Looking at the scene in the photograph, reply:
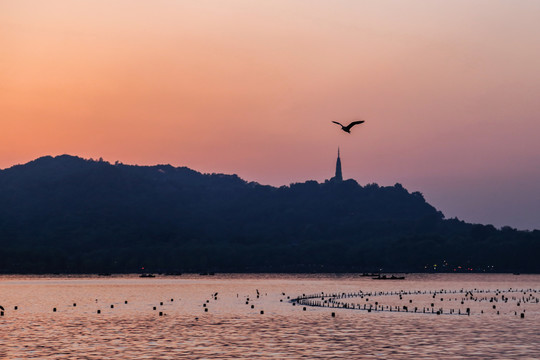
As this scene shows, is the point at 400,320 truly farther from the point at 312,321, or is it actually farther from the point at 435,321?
the point at 312,321

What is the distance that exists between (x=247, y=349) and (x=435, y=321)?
A: 1852 inches

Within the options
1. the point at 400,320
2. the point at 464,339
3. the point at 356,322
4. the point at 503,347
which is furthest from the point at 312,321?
the point at 503,347

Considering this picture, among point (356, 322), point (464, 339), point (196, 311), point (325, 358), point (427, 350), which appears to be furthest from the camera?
point (196, 311)

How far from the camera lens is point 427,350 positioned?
297 feet

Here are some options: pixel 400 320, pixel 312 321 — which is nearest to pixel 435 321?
pixel 400 320

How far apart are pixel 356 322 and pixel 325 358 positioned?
43.8m

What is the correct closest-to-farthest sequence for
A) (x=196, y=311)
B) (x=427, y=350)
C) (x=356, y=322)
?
(x=427, y=350) → (x=356, y=322) → (x=196, y=311)

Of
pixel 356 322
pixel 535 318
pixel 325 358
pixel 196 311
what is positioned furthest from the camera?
pixel 196 311

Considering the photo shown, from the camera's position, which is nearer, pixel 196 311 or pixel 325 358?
pixel 325 358

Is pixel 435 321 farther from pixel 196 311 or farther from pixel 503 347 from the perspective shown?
pixel 196 311

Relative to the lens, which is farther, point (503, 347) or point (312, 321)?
point (312, 321)

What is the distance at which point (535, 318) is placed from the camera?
13850 cm

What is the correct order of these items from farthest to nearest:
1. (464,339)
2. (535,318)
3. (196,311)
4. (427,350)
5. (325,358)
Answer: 1. (196,311)
2. (535,318)
3. (464,339)
4. (427,350)
5. (325,358)

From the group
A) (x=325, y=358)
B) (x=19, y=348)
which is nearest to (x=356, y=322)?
(x=325, y=358)
